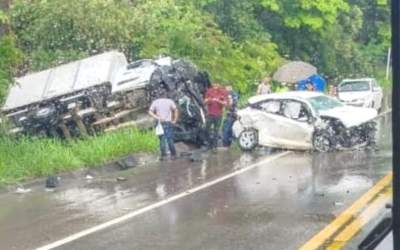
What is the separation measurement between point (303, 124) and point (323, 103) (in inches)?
42.0

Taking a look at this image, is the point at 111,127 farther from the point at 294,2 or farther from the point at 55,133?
the point at 294,2

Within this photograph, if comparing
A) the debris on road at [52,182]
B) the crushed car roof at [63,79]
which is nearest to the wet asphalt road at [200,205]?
the debris on road at [52,182]

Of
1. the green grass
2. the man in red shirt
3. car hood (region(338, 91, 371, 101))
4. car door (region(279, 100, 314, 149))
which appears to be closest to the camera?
→ the green grass

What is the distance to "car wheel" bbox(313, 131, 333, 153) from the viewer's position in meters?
18.7

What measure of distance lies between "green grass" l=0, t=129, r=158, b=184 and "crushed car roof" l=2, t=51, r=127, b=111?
2049 millimetres

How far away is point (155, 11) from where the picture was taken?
88.6 ft

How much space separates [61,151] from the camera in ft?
52.2

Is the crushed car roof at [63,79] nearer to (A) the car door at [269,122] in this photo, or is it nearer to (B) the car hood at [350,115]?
(A) the car door at [269,122]

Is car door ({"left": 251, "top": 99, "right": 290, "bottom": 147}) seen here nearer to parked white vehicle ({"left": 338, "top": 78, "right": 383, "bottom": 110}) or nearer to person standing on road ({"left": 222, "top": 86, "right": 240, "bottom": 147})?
person standing on road ({"left": 222, "top": 86, "right": 240, "bottom": 147})

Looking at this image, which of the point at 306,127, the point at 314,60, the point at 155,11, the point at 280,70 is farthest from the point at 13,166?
the point at 314,60

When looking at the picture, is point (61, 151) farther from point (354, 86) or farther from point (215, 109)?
point (354, 86)

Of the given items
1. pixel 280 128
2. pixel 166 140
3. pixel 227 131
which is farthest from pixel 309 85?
pixel 166 140

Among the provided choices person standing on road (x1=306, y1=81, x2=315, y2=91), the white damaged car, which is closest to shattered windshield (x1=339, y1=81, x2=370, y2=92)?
person standing on road (x1=306, y1=81, x2=315, y2=91)

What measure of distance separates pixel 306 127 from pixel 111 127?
182 inches
